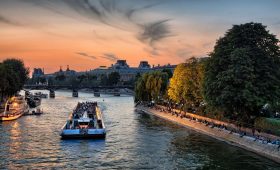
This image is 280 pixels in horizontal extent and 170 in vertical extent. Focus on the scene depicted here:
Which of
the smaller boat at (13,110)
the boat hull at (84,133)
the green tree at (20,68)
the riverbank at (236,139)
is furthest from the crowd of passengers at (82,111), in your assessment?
the green tree at (20,68)

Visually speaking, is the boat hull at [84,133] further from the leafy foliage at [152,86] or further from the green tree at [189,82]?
the leafy foliage at [152,86]

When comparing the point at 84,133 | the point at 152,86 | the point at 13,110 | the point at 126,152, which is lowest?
the point at 126,152

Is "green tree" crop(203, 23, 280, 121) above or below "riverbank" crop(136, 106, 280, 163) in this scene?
above

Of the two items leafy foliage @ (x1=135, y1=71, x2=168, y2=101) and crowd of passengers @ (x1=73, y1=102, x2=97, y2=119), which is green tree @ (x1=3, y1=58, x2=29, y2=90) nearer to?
leafy foliage @ (x1=135, y1=71, x2=168, y2=101)

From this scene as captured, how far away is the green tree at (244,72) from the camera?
63.5 meters

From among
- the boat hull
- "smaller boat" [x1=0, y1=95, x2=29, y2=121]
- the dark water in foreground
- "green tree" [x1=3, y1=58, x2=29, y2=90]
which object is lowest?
the dark water in foreground

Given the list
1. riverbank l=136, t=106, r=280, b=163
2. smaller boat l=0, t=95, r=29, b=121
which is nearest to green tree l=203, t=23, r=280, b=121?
riverbank l=136, t=106, r=280, b=163

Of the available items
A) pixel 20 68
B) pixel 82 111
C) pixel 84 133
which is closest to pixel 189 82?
pixel 82 111

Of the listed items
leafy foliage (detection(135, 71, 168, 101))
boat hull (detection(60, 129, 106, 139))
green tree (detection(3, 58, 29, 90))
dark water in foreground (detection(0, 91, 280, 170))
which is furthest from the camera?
green tree (detection(3, 58, 29, 90))

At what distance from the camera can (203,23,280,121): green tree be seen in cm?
6353

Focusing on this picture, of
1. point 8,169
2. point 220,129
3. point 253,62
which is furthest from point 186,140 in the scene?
point 8,169

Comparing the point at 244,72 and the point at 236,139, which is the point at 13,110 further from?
the point at 244,72

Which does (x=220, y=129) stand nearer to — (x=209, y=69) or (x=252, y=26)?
(x=209, y=69)

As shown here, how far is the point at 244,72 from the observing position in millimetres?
63688
